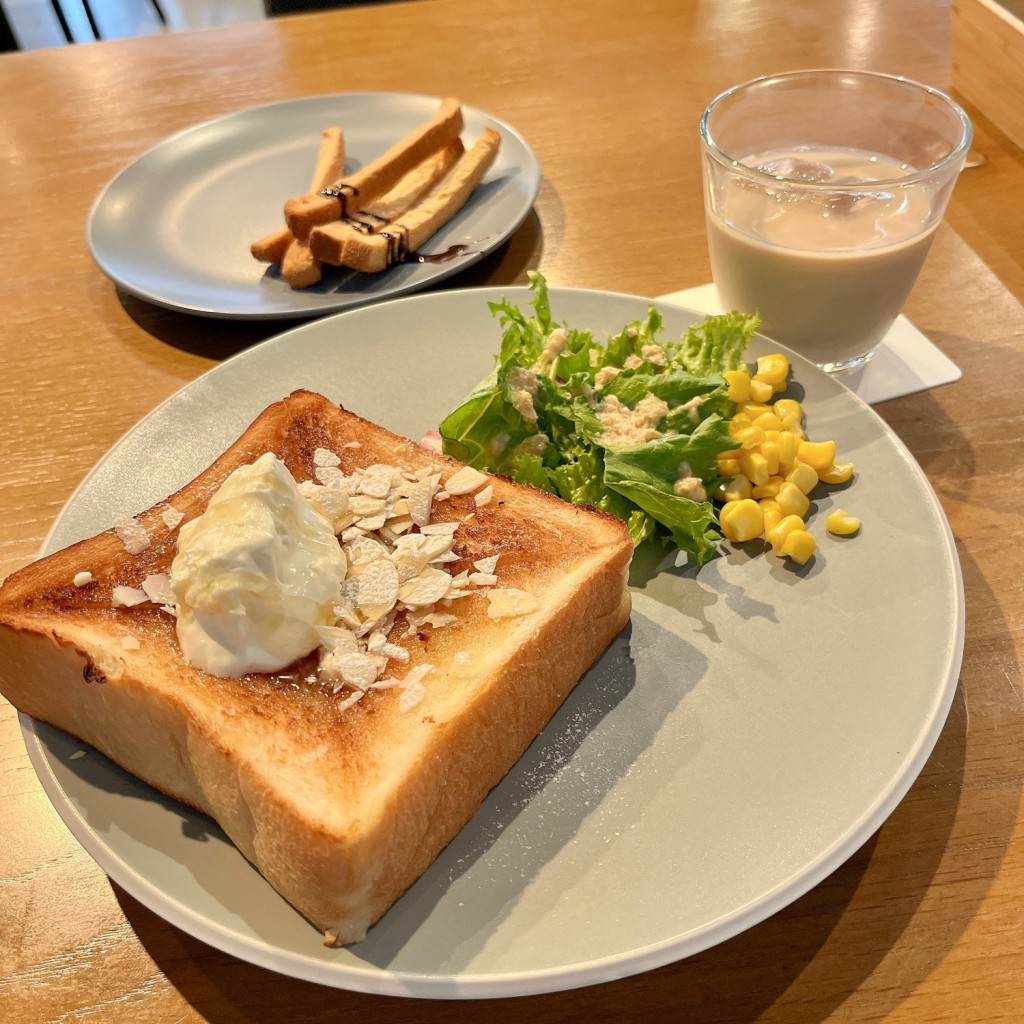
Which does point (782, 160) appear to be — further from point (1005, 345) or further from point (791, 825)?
point (791, 825)

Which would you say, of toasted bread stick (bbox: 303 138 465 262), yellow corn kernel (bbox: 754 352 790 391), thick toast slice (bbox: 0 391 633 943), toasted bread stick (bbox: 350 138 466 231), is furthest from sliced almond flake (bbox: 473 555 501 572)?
toasted bread stick (bbox: 350 138 466 231)

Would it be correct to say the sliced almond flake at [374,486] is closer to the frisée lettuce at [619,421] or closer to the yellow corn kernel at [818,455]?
the frisée lettuce at [619,421]

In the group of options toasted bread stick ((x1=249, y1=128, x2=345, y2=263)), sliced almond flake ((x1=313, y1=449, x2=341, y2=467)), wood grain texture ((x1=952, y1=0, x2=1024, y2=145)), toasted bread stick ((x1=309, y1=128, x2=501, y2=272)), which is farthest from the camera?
wood grain texture ((x1=952, y1=0, x2=1024, y2=145))

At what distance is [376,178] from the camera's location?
115 inches

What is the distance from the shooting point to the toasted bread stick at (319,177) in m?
2.75

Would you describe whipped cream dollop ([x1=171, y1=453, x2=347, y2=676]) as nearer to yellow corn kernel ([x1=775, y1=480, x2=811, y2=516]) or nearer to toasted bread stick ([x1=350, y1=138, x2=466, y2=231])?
yellow corn kernel ([x1=775, y1=480, x2=811, y2=516])

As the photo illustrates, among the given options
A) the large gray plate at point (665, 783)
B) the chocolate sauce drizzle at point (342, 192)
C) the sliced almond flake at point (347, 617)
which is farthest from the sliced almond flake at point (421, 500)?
the chocolate sauce drizzle at point (342, 192)

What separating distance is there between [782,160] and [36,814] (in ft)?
7.89

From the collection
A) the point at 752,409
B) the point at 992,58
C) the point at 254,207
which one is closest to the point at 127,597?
the point at 752,409

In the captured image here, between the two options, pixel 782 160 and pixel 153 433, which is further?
pixel 782 160

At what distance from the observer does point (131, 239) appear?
286 centimetres

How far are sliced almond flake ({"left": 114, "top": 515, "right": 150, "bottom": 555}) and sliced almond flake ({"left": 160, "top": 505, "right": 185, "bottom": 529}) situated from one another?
5cm

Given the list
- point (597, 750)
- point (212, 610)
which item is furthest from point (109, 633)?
point (597, 750)

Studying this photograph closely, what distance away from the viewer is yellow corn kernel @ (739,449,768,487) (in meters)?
1.94
